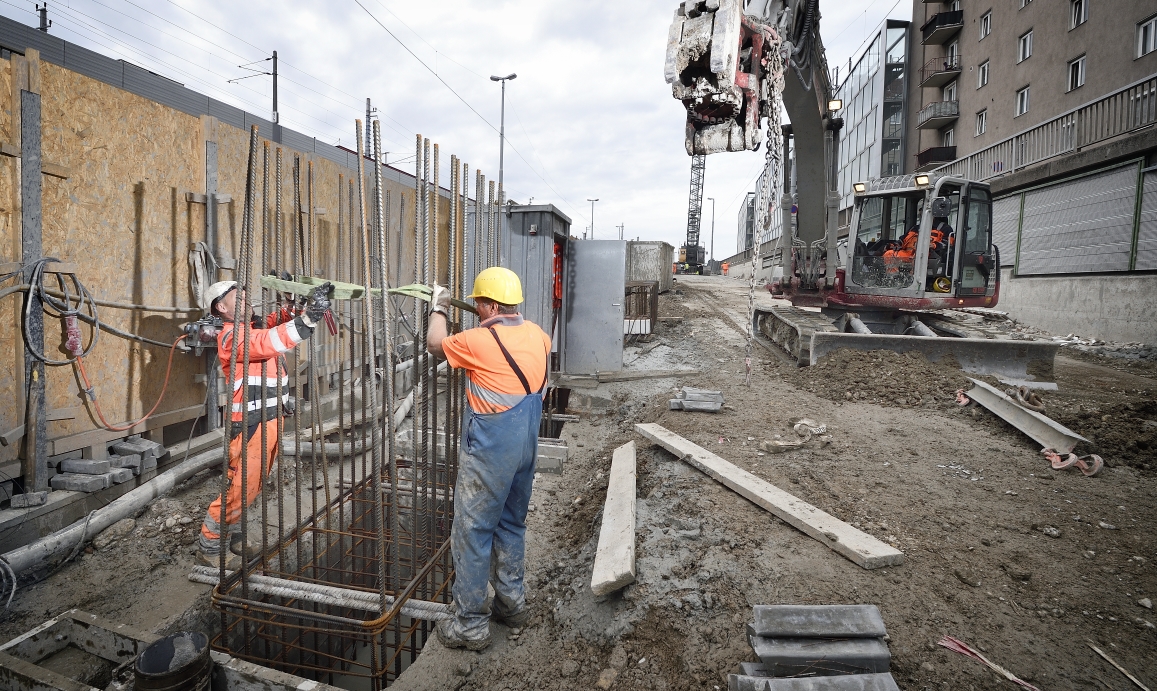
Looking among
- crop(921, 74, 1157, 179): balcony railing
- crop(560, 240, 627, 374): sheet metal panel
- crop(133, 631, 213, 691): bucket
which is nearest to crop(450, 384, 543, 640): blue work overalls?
crop(133, 631, 213, 691): bucket

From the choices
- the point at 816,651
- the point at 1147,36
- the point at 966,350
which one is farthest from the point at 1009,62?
the point at 816,651

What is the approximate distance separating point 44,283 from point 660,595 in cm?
457

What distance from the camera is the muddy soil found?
2.57 metres

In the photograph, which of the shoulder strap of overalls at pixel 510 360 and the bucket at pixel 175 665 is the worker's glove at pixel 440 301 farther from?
the bucket at pixel 175 665

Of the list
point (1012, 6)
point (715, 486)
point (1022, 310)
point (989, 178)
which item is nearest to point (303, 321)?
point (715, 486)

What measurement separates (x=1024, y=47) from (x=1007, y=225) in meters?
9.18

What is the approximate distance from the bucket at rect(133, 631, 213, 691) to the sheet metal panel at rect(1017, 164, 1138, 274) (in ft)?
50.5

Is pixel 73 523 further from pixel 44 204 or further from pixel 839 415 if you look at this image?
pixel 839 415

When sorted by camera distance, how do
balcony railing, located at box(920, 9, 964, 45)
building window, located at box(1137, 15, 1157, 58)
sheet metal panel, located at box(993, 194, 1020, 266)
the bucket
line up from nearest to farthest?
the bucket
building window, located at box(1137, 15, 1157, 58)
sheet metal panel, located at box(993, 194, 1020, 266)
balcony railing, located at box(920, 9, 964, 45)

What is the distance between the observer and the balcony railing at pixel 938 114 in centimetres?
2338

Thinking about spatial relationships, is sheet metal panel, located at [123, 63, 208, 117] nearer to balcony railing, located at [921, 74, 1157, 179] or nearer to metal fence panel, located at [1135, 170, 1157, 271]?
metal fence panel, located at [1135, 170, 1157, 271]

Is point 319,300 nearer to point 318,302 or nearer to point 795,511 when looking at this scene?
point 318,302

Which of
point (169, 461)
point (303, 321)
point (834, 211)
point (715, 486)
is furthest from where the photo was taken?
point (834, 211)

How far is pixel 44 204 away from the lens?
3.93m
